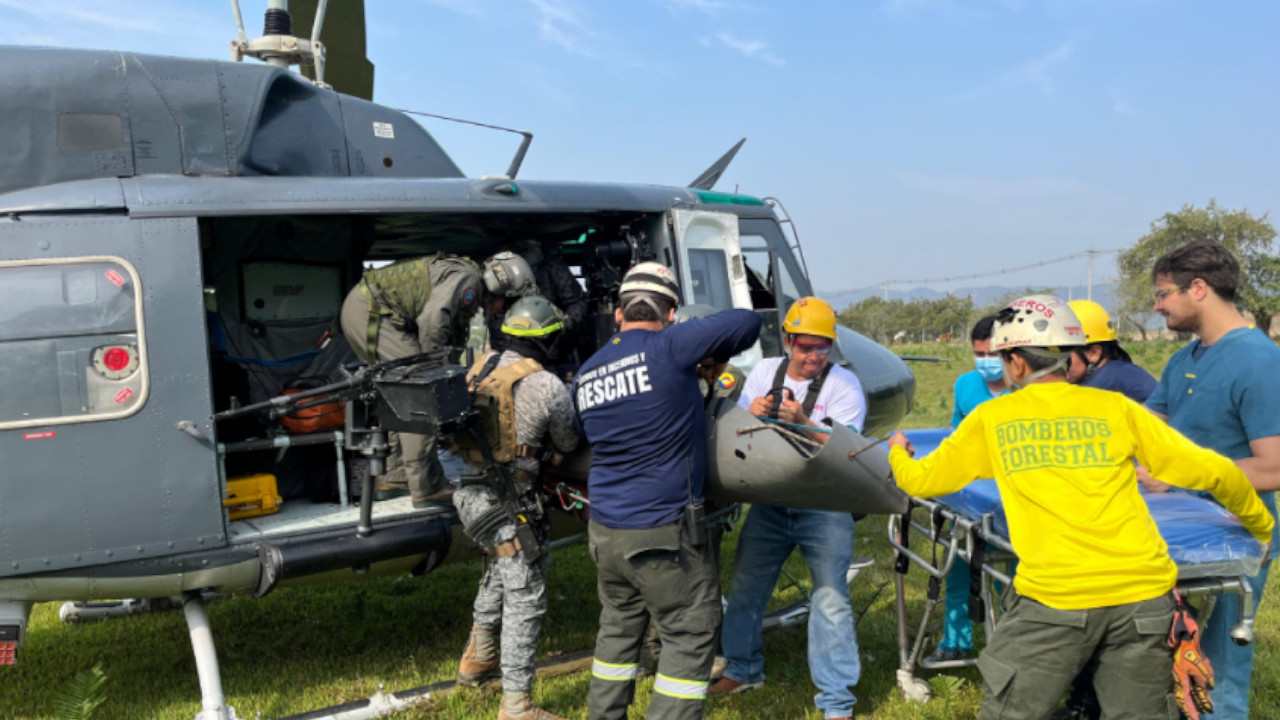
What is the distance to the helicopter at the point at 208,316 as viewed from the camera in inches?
165

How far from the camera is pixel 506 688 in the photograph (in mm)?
4434

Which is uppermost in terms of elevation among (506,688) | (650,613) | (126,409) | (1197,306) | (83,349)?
(1197,306)

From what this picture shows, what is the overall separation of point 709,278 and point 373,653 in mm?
3353

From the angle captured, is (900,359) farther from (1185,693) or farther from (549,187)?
(1185,693)

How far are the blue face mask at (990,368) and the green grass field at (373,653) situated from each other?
1.64 metres

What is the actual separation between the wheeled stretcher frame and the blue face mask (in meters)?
1.02

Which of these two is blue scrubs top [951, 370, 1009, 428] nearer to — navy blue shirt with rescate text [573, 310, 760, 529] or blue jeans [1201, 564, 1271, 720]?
blue jeans [1201, 564, 1271, 720]

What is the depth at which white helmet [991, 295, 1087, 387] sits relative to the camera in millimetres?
3016

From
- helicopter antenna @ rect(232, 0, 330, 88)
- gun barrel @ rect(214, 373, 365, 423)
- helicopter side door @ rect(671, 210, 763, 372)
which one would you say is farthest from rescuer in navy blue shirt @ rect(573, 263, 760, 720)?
helicopter antenna @ rect(232, 0, 330, 88)

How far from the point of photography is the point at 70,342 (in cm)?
425

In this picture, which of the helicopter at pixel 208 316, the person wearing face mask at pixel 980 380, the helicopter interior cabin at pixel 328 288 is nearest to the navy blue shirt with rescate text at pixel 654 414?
the helicopter at pixel 208 316

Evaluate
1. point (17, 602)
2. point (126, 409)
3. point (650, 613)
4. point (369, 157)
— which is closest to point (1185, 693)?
point (650, 613)

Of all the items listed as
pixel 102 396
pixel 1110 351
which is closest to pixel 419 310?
pixel 102 396

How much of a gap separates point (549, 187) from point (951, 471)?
3.14 m
